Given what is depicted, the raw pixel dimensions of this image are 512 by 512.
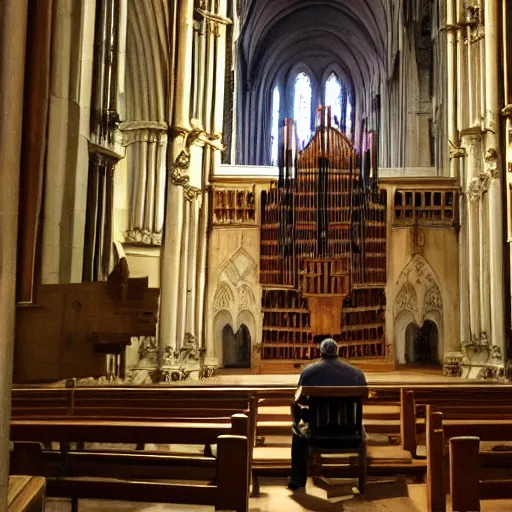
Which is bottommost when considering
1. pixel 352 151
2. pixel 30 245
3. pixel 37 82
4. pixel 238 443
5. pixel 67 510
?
pixel 67 510

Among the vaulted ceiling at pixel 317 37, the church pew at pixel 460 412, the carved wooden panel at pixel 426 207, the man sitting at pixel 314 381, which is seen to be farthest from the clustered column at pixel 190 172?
the vaulted ceiling at pixel 317 37

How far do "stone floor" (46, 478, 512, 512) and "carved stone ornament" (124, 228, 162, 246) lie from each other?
27.8 feet

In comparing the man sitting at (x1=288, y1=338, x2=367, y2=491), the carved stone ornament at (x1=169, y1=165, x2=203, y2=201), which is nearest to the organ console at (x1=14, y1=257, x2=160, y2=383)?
the man sitting at (x1=288, y1=338, x2=367, y2=491)

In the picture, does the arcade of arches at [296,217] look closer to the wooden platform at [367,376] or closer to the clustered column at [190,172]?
the clustered column at [190,172]

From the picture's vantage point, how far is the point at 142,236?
13.8 metres

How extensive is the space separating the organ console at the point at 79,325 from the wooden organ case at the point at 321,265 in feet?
42.1

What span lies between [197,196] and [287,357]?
4203 millimetres

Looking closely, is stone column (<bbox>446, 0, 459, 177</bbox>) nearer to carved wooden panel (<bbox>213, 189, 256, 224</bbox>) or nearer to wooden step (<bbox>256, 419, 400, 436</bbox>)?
carved wooden panel (<bbox>213, 189, 256, 224</bbox>)

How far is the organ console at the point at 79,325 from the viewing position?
2.48 m

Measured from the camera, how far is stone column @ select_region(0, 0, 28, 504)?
1.96 meters

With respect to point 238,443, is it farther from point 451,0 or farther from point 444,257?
point 451,0

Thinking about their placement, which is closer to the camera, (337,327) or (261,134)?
(337,327)

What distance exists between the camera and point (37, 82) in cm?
225

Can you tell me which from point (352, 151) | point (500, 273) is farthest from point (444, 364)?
point (352, 151)
